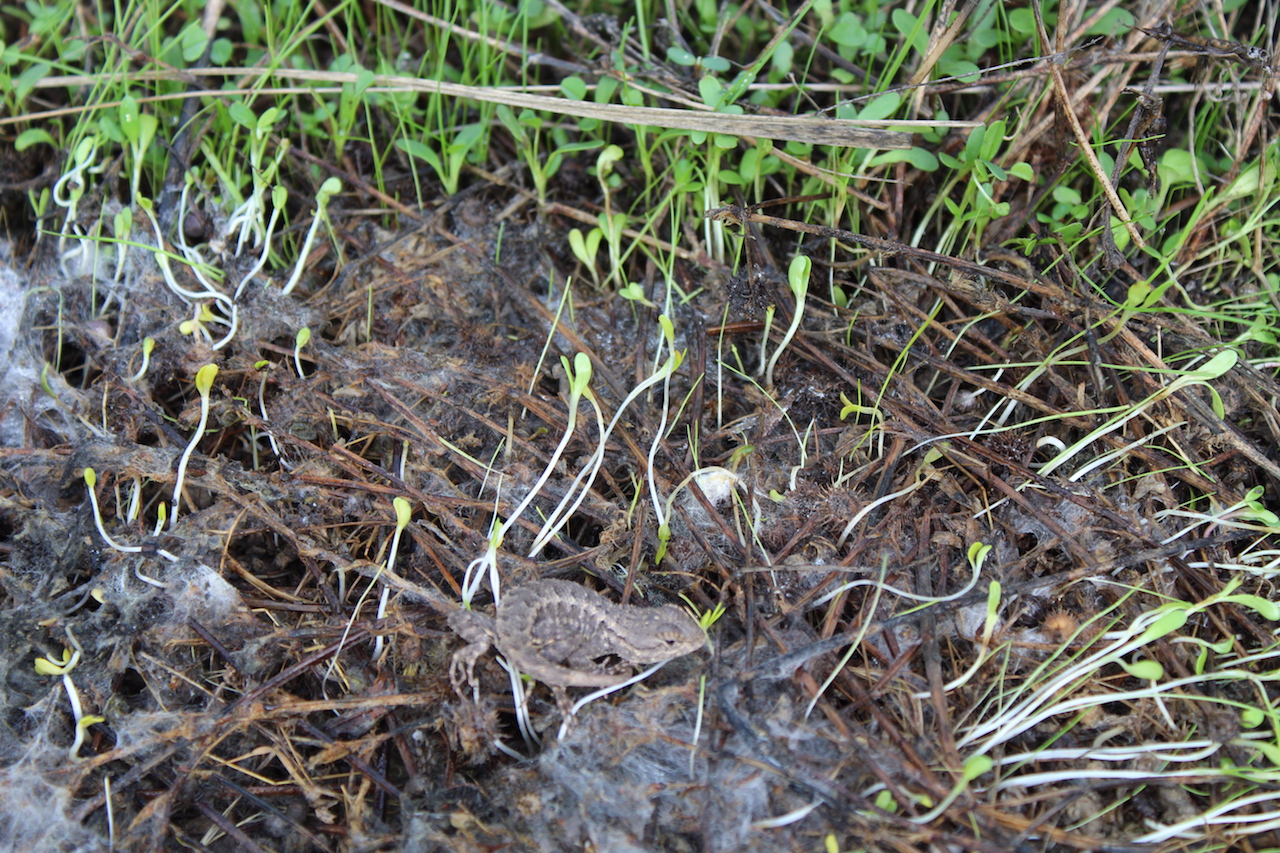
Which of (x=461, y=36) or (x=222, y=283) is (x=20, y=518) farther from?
(x=461, y=36)

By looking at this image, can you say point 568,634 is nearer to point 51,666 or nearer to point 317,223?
point 51,666

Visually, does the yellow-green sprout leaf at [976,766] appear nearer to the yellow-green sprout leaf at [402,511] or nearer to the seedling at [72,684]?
the yellow-green sprout leaf at [402,511]

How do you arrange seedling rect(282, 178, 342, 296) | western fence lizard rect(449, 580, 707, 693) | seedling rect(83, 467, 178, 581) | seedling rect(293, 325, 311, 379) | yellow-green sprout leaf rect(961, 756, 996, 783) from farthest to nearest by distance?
seedling rect(282, 178, 342, 296) → seedling rect(293, 325, 311, 379) → seedling rect(83, 467, 178, 581) → western fence lizard rect(449, 580, 707, 693) → yellow-green sprout leaf rect(961, 756, 996, 783)

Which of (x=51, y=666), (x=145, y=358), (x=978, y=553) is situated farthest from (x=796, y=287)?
(x=51, y=666)

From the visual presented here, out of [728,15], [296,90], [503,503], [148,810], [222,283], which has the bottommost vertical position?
[148,810]

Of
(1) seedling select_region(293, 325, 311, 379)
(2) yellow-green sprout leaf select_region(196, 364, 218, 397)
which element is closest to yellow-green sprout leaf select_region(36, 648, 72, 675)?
(2) yellow-green sprout leaf select_region(196, 364, 218, 397)

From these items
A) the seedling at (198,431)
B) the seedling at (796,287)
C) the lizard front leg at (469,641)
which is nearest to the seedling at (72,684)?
the seedling at (198,431)

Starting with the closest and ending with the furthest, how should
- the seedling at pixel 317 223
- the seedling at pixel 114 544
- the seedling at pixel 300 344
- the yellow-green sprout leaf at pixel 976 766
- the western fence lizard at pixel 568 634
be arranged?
the yellow-green sprout leaf at pixel 976 766
the western fence lizard at pixel 568 634
the seedling at pixel 114 544
the seedling at pixel 300 344
the seedling at pixel 317 223

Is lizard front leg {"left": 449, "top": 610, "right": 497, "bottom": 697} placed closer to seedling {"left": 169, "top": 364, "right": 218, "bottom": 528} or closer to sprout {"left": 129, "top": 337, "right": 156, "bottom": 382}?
seedling {"left": 169, "top": 364, "right": 218, "bottom": 528}

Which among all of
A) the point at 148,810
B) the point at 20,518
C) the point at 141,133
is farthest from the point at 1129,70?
the point at 20,518
